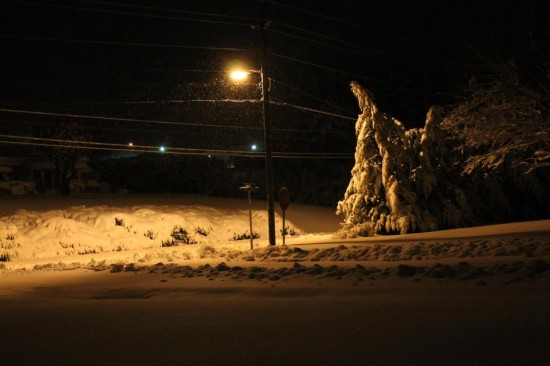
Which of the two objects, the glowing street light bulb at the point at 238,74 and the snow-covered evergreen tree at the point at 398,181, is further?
the snow-covered evergreen tree at the point at 398,181

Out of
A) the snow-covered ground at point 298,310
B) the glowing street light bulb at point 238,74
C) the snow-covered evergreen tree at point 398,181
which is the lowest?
the snow-covered ground at point 298,310

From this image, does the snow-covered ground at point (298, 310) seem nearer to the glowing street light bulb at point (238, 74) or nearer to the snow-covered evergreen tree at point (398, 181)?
the glowing street light bulb at point (238, 74)

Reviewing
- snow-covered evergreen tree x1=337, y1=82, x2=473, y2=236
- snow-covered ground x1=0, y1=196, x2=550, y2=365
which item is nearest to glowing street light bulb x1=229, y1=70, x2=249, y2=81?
snow-covered ground x1=0, y1=196, x2=550, y2=365

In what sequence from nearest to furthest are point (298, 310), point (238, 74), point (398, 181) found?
point (298, 310), point (238, 74), point (398, 181)

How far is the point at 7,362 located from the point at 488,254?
11.2 m

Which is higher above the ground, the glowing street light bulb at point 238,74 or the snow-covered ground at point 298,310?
the glowing street light bulb at point 238,74

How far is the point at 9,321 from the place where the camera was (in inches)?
328

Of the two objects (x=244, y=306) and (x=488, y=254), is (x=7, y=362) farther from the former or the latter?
(x=488, y=254)

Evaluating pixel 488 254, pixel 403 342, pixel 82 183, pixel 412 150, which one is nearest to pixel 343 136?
pixel 412 150

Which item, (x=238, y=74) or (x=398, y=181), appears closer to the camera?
(x=238, y=74)

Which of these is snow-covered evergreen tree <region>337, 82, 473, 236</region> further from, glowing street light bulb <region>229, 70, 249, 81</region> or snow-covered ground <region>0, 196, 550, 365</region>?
snow-covered ground <region>0, 196, 550, 365</region>

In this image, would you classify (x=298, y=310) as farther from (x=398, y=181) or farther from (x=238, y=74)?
(x=398, y=181)

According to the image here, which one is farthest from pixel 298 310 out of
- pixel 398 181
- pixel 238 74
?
pixel 398 181

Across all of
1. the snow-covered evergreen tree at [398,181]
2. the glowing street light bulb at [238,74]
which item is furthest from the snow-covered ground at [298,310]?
the snow-covered evergreen tree at [398,181]
